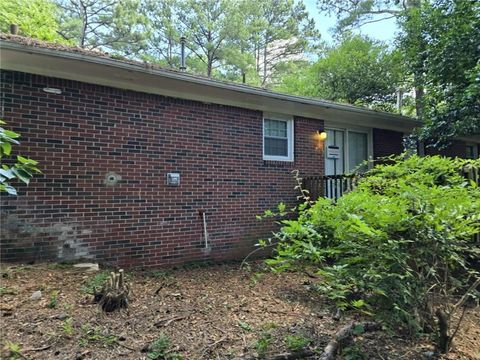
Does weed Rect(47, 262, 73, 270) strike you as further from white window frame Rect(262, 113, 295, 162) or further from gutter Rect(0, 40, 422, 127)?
white window frame Rect(262, 113, 295, 162)

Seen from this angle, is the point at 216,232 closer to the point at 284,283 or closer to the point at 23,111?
the point at 284,283

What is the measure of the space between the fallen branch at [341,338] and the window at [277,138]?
4.25 m

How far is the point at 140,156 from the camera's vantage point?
5.56m

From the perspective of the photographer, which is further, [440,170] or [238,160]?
[238,160]

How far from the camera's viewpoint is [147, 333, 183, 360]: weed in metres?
2.63

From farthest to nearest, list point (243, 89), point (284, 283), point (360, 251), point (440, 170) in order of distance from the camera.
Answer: point (243, 89)
point (284, 283)
point (440, 170)
point (360, 251)

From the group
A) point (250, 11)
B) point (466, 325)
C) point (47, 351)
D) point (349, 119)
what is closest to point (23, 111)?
point (47, 351)

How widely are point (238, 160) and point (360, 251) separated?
13.7ft

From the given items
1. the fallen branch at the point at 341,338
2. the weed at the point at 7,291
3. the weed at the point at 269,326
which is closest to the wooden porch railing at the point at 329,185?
the fallen branch at the point at 341,338

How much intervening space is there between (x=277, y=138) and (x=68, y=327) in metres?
5.45

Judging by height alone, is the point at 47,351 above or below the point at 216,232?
below

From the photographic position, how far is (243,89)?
616cm

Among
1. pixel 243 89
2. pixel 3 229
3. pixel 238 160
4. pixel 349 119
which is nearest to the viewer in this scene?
pixel 3 229

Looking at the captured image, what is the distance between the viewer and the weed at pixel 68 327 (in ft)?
9.21
